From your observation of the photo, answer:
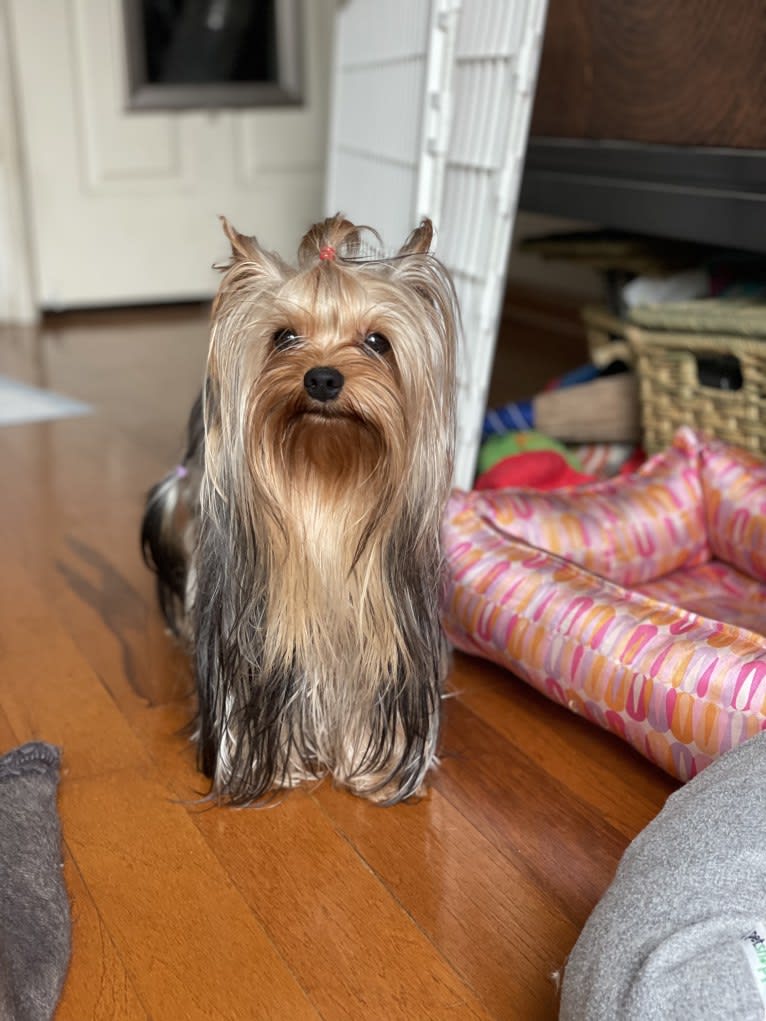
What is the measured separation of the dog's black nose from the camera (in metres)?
1.26

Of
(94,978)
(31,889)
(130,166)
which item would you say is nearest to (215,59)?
(130,166)

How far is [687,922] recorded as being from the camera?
97cm

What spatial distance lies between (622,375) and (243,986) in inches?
66.1

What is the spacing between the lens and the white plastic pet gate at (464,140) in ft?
6.95

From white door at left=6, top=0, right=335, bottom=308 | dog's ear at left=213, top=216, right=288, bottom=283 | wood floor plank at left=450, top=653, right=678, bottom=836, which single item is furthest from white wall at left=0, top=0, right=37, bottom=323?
dog's ear at left=213, top=216, right=288, bottom=283

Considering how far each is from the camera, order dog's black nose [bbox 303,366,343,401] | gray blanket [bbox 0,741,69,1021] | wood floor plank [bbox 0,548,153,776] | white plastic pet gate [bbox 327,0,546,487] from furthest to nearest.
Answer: white plastic pet gate [bbox 327,0,546,487], wood floor plank [bbox 0,548,153,776], dog's black nose [bbox 303,366,343,401], gray blanket [bbox 0,741,69,1021]

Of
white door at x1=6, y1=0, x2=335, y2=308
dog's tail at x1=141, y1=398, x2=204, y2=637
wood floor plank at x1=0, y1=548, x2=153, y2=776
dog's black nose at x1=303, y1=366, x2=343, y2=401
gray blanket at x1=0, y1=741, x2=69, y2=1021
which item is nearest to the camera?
gray blanket at x1=0, y1=741, x2=69, y2=1021

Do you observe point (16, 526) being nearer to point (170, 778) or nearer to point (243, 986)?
point (170, 778)

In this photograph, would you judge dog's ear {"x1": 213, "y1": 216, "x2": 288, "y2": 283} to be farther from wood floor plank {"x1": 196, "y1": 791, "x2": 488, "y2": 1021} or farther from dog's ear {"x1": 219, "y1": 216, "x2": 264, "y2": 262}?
wood floor plank {"x1": 196, "y1": 791, "x2": 488, "y2": 1021}

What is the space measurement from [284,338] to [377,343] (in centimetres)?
10

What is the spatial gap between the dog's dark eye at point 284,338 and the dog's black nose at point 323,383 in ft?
0.20

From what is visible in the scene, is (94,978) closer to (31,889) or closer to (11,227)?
(31,889)

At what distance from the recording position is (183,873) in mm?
Answer: 1350

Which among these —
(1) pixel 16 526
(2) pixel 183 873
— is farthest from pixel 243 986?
(1) pixel 16 526
